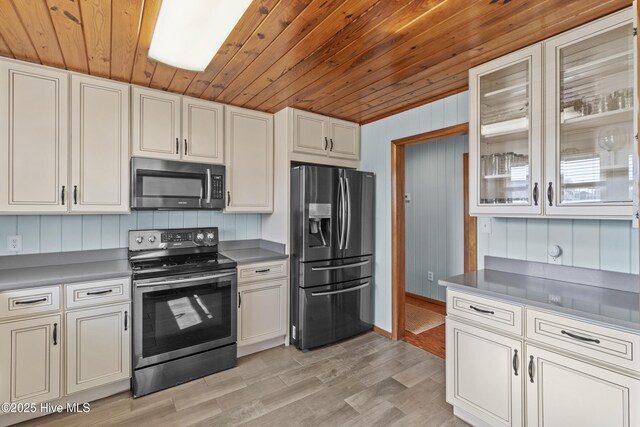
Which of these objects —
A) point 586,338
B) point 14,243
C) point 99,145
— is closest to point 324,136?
point 99,145

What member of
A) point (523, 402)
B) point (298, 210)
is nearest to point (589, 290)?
point (523, 402)

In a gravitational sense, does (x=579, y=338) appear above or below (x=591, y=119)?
below

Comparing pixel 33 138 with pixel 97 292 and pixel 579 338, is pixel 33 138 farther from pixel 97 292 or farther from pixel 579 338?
pixel 579 338

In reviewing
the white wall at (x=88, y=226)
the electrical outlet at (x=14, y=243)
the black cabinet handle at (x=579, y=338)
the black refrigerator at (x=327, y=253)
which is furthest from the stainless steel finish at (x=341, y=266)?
the electrical outlet at (x=14, y=243)

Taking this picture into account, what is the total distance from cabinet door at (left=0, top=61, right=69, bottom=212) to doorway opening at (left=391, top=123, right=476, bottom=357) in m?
2.77

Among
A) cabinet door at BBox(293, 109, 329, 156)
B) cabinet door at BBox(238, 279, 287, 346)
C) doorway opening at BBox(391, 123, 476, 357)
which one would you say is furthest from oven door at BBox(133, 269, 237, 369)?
doorway opening at BBox(391, 123, 476, 357)

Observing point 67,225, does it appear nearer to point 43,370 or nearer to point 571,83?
point 43,370

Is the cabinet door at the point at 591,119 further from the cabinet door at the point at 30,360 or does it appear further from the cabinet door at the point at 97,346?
the cabinet door at the point at 30,360

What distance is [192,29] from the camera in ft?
5.36

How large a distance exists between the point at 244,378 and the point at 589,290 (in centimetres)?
241

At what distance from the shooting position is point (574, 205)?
1699 millimetres

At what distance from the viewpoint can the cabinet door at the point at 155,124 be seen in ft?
8.16

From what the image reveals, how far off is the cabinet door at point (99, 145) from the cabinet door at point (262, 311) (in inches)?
49.1

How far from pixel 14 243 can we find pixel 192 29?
81.3 inches
